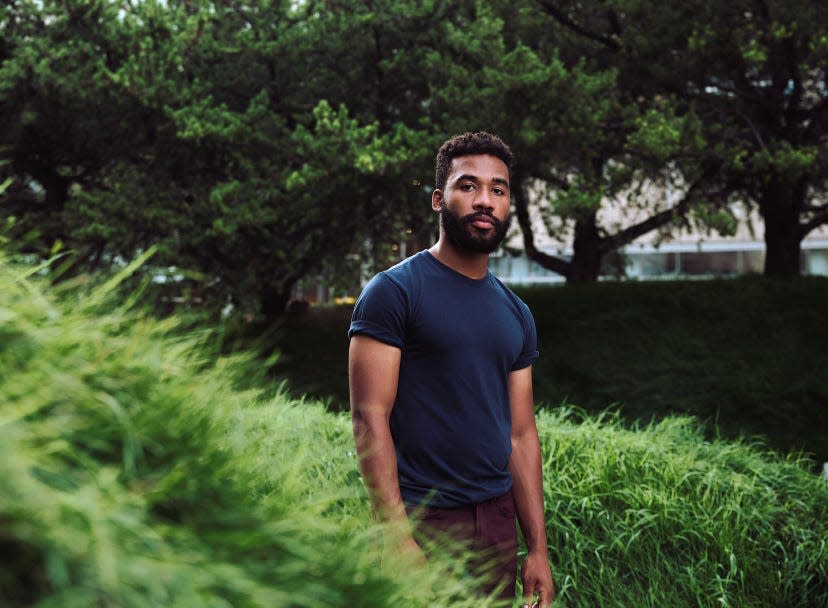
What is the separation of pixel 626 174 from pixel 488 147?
33.4 ft

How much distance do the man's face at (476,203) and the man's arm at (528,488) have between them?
21.4 inches

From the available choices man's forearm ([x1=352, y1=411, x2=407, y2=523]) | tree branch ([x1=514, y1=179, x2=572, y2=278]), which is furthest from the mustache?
tree branch ([x1=514, y1=179, x2=572, y2=278])

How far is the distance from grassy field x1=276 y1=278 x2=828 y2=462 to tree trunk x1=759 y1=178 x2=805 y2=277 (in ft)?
5.51

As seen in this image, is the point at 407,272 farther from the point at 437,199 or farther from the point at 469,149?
the point at 469,149

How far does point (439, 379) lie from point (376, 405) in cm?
24

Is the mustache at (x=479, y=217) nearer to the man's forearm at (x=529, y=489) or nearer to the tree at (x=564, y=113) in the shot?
the man's forearm at (x=529, y=489)

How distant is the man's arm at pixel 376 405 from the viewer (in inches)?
101

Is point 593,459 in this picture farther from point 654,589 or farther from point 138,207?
point 138,207

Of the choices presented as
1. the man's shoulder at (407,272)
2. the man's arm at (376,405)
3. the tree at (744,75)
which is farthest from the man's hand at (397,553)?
Result: the tree at (744,75)

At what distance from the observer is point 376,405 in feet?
8.75

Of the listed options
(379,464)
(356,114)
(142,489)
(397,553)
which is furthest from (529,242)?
(142,489)

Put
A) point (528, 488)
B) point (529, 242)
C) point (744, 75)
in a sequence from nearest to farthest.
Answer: point (528, 488), point (744, 75), point (529, 242)

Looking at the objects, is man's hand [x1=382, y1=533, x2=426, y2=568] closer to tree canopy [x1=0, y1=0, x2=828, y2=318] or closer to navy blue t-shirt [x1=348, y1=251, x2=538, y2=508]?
navy blue t-shirt [x1=348, y1=251, x2=538, y2=508]

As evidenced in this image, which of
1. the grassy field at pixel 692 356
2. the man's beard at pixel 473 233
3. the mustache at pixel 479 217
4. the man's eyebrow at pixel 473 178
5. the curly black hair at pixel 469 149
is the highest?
the curly black hair at pixel 469 149
